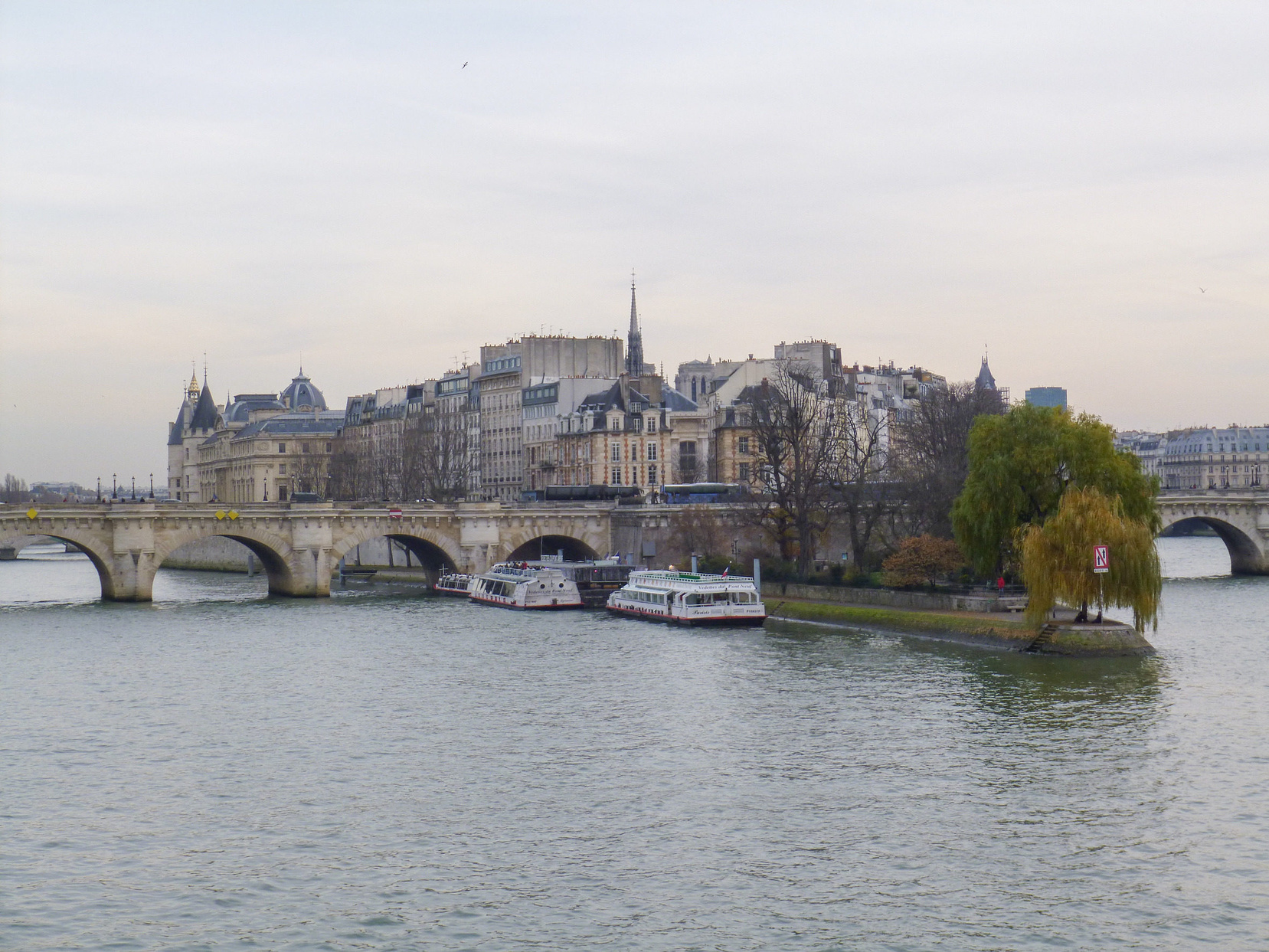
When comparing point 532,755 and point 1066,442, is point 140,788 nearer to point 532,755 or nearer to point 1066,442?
point 532,755

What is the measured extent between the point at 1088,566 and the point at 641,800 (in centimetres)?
2337

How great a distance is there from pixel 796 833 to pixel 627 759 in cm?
713

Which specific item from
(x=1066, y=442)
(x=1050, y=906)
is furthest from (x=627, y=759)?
(x=1066, y=442)

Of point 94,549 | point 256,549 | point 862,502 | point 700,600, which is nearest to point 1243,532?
point 862,502

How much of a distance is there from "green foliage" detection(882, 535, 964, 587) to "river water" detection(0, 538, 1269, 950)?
7.21 meters

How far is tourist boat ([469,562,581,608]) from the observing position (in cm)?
7762

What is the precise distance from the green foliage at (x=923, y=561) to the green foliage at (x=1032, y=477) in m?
3.01

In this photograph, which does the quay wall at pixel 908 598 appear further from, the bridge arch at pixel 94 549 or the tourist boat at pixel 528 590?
the bridge arch at pixel 94 549

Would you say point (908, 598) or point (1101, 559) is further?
point (908, 598)

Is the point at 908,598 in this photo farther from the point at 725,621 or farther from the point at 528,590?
the point at 528,590

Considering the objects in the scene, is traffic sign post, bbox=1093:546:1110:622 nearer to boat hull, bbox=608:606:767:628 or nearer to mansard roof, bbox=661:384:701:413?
boat hull, bbox=608:606:767:628

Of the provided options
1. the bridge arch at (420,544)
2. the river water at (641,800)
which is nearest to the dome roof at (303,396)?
the bridge arch at (420,544)

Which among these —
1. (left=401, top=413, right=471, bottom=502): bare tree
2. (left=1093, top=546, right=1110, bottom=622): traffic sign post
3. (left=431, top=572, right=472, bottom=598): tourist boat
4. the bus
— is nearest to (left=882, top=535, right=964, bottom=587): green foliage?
(left=1093, top=546, right=1110, bottom=622): traffic sign post

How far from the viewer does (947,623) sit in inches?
2248
